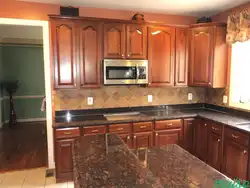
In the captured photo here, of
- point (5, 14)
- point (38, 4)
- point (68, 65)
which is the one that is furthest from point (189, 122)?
point (5, 14)

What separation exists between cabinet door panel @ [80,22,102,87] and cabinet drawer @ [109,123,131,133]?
2.30 ft

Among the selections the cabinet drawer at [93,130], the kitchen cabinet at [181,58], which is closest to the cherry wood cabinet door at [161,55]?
the kitchen cabinet at [181,58]

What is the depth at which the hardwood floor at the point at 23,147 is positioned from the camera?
3553 millimetres

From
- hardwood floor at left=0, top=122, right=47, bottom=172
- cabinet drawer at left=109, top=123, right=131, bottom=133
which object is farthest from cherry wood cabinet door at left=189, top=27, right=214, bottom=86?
hardwood floor at left=0, top=122, right=47, bottom=172

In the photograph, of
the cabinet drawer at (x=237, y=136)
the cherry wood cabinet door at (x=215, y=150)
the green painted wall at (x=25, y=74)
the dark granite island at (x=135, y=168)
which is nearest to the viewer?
the dark granite island at (x=135, y=168)

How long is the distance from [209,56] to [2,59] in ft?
19.9

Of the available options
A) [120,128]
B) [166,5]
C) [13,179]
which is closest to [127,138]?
[120,128]

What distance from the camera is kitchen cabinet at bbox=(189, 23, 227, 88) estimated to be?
334cm

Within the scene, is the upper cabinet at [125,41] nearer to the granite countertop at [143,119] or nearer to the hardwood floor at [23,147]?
the granite countertop at [143,119]

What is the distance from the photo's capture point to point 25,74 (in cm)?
673

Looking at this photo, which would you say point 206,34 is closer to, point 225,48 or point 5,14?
point 225,48

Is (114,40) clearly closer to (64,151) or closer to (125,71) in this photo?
(125,71)

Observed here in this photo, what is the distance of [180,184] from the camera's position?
3.85ft

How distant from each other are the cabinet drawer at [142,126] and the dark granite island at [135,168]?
137 cm
